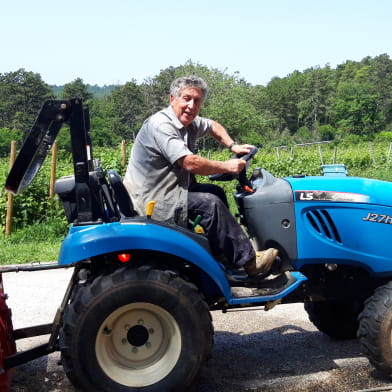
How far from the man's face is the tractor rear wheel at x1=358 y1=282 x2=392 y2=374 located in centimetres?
179

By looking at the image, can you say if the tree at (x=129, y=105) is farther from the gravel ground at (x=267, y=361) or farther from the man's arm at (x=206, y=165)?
the man's arm at (x=206, y=165)

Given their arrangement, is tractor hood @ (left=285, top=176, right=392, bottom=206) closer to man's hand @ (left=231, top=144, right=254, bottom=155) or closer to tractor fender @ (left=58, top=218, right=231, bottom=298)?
man's hand @ (left=231, top=144, right=254, bottom=155)

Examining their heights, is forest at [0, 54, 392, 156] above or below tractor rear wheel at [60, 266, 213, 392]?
above

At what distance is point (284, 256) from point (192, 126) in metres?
1.19

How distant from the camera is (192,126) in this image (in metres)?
4.31

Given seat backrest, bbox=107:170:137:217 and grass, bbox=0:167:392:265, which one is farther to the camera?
grass, bbox=0:167:392:265

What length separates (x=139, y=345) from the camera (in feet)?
11.8

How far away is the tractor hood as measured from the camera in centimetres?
392

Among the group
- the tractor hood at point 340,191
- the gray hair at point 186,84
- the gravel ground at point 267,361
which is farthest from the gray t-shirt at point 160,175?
the gravel ground at point 267,361

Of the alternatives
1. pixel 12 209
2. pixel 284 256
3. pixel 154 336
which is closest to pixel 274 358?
pixel 284 256

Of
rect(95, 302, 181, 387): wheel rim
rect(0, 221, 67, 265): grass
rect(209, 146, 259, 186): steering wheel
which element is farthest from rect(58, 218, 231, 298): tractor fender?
rect(0, 221, 67, 265): grass

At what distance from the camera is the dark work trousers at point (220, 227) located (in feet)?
12.5

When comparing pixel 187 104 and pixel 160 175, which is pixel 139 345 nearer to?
pixel 160 175

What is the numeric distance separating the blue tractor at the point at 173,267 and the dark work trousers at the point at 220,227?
0.40 feet
